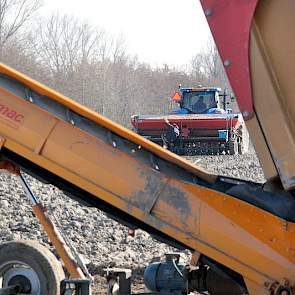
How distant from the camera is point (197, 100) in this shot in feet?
95.5

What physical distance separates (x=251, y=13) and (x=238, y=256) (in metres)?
1.40

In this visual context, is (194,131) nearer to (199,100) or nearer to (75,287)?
(199,100)

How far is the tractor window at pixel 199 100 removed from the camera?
2891cm

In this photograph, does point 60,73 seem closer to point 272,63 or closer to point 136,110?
point 136,110

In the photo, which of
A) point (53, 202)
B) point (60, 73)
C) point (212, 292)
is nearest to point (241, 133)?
point (53, 202)

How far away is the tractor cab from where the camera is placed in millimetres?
28836

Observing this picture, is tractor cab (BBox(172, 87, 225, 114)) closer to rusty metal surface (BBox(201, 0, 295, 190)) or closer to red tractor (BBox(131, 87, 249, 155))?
red tractor (BBox(131, 87, 249, 155))

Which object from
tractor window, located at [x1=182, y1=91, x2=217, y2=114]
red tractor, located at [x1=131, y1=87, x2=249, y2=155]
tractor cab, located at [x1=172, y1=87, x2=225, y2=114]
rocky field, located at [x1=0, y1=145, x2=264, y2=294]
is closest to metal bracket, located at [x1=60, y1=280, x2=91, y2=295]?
rocky field, located at [x1=0, y1=145, x2=264, y2=294]

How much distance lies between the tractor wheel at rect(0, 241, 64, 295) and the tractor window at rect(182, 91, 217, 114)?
2382 centimetres

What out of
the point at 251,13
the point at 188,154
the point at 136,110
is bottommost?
the point at 251,13

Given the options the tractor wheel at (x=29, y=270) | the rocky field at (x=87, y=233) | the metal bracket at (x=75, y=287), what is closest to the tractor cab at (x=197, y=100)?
the rocky field at (x=87, y=233)

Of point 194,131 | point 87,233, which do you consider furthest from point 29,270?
point 194,131

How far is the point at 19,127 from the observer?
15.0ft

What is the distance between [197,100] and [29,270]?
24231 mm
